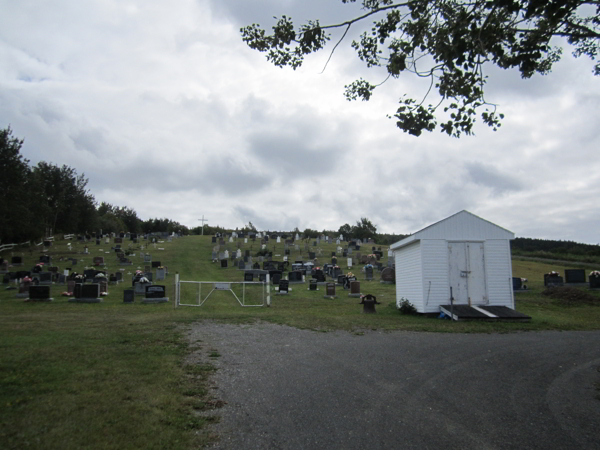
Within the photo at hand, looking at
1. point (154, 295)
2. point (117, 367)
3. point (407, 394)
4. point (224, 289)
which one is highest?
point (224, 289)

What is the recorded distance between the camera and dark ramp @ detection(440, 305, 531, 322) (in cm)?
1427

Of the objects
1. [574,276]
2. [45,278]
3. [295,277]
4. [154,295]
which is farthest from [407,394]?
[45,278]

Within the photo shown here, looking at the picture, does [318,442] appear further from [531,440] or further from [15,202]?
[15,202]

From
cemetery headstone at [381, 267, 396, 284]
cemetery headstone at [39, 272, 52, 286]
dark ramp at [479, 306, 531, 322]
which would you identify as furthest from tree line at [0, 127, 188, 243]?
dark ramp at [479, 306, 531, 322]

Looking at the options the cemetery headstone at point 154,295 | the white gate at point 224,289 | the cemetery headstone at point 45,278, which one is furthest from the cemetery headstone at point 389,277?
the cemetery headstone at point 45,278

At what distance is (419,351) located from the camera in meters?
9.05

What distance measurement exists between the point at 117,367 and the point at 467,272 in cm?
1281

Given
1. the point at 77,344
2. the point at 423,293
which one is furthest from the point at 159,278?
the point at 77,344

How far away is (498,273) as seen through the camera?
16.2 m

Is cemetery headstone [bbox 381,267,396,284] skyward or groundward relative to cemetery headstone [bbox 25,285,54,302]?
skyward

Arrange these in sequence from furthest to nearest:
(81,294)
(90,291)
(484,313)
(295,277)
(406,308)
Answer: (295,277) < (90,291) < (81,294) < (406,308) < (484,313)

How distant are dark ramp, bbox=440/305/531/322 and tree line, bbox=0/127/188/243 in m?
38.8

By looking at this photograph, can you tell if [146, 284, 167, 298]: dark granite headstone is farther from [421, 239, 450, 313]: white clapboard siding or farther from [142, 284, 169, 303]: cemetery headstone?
[421, 239, 450, 313]: white clapboard siding

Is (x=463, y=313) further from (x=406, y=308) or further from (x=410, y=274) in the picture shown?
(x=410, y=274)
